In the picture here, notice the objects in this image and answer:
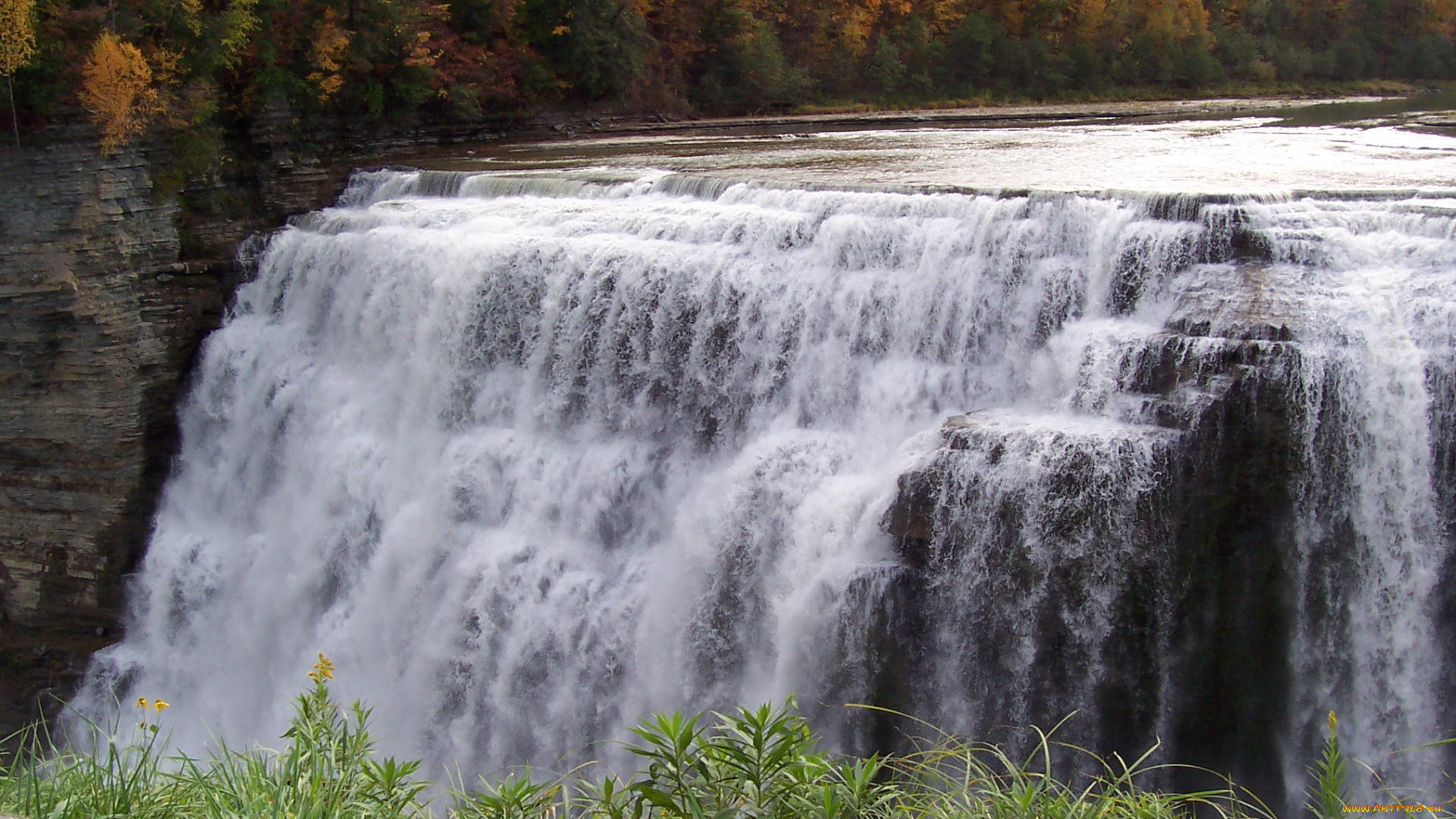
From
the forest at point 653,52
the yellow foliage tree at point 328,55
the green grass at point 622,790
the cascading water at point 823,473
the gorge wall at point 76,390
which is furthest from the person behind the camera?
the yellow foliage tree at point 328,55

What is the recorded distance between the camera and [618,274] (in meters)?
11.8

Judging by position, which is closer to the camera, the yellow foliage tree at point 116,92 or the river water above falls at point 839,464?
the river water above falls at point 839,464

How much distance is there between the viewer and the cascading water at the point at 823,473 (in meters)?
8.27

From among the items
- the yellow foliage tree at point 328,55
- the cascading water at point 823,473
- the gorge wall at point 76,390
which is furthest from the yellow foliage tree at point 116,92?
the yellow foliage tree at point 328,55

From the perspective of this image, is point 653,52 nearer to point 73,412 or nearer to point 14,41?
point 14,41

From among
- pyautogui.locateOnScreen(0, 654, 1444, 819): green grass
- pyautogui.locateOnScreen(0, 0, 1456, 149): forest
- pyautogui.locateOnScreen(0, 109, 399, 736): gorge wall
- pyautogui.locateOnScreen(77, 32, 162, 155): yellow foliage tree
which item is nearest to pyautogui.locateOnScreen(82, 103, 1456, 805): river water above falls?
pyautogui.locateOnScreen(0, 109, 399, 736): gorge wall

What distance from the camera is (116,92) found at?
1468cm

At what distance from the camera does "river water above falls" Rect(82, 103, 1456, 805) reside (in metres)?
8.27

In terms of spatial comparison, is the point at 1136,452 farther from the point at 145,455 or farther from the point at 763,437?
the point at 145,455

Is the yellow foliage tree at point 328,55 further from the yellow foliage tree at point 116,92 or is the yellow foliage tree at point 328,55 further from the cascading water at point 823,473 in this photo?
the cascading water at point 823,473

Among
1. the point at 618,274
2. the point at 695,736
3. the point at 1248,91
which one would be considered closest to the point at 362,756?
the point at 695,736

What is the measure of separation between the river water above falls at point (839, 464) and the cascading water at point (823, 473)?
38 mm

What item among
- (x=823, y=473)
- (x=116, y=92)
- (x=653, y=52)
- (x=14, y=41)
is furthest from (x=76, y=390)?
(x=653, y=52)

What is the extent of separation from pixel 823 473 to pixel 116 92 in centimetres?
1162
